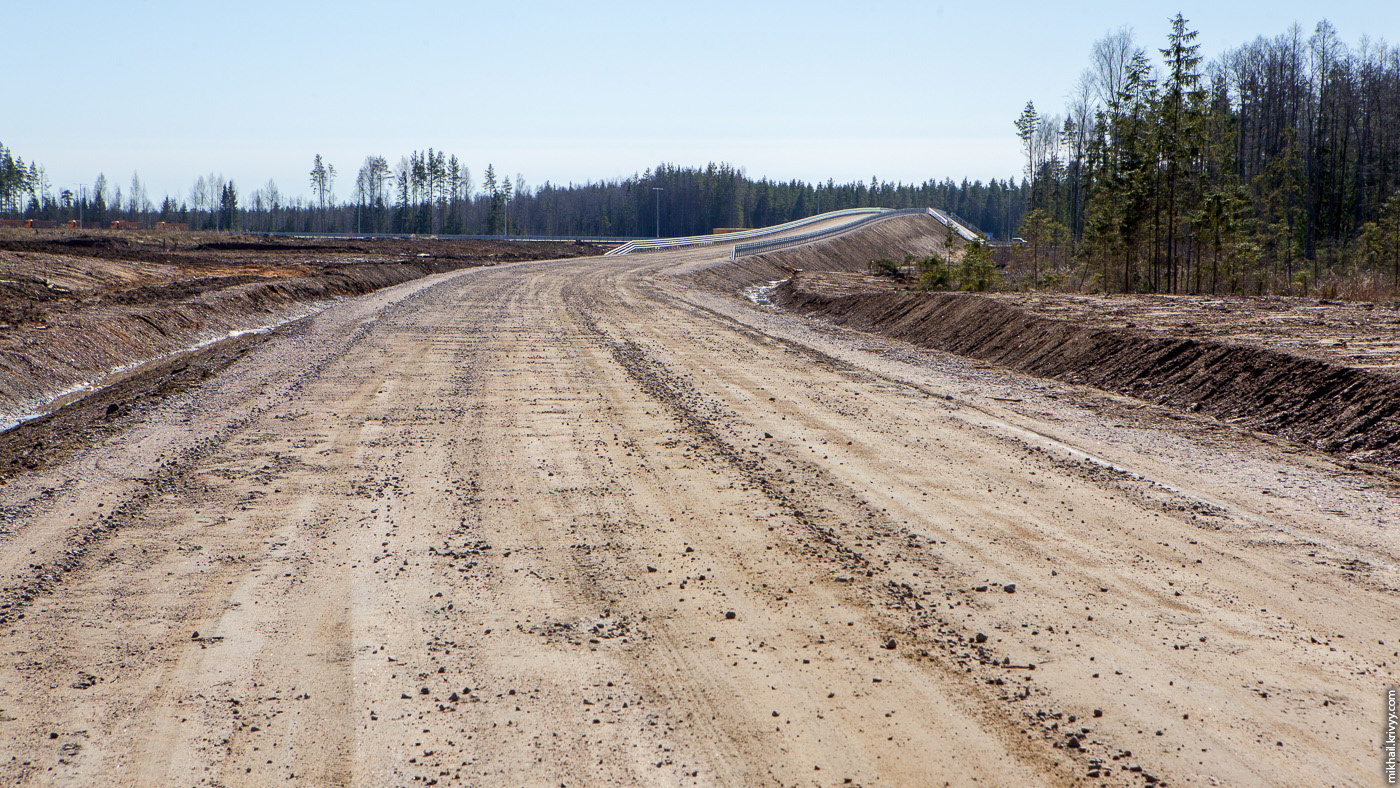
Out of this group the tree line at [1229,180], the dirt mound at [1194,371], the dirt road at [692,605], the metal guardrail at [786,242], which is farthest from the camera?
the metal guardrail at [786,242]

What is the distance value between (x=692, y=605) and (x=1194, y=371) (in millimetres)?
10588

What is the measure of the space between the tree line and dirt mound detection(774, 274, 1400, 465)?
1049 cm

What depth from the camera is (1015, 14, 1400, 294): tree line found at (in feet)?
93.8

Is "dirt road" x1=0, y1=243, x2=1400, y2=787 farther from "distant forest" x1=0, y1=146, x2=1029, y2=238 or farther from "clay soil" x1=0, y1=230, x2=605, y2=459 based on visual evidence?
"distant forest" x1=0, y1=146, x2=1029, y2=238

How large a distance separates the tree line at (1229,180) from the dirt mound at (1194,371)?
1049cm

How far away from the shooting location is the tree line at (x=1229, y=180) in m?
28.6

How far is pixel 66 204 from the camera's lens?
150 m

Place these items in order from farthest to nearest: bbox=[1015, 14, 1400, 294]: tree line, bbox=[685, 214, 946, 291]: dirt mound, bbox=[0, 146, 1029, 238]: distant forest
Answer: bbox=[0, 146, 1029, 238]: distant forest < bbox=[685, 214, 946, 291]: dirt mound < bbox=[1015, 14, 1400, 294]: tree line

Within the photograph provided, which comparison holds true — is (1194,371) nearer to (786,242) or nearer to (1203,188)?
(1203,188)

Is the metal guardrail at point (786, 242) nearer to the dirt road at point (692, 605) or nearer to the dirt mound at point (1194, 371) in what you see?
the dirt mound at point (1194, 371)

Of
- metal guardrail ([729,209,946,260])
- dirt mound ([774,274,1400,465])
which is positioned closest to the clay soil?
dirt mound ([774,274,1400,465])

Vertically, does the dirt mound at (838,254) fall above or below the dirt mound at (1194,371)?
above

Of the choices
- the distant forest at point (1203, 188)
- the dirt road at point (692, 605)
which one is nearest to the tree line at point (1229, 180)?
the distant forest at point (1203, 188)

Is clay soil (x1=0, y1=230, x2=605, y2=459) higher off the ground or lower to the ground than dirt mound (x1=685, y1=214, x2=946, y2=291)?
lower
